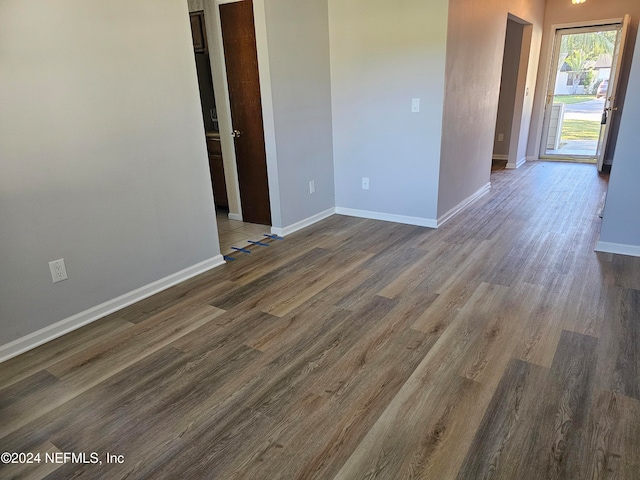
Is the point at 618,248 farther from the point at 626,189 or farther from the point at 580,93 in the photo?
the point at 580,93

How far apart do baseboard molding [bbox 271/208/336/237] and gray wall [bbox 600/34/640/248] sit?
2.48 m

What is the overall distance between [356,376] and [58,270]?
5.78 ft

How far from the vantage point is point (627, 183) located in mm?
3023

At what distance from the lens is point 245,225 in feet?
13.9

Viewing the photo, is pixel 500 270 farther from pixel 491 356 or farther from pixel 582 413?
pixel 582 413

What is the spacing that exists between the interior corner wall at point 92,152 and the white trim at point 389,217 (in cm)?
189

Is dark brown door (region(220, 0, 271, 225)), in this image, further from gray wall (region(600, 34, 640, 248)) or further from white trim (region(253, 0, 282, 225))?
gray wall (region(600, 34, 640, 248))

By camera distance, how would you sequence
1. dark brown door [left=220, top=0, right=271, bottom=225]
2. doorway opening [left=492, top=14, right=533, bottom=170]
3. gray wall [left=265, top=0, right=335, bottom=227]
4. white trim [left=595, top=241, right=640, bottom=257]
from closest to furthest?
white trim [left=595, top=241, right=640, bottom=257]
gray wall [left=265, top=0, right=335, bottom=227]
dark brown door [left=220, top=0, right=271, bottom=225]
doorway opening [left=492, top=14, right=533, bottom=170]

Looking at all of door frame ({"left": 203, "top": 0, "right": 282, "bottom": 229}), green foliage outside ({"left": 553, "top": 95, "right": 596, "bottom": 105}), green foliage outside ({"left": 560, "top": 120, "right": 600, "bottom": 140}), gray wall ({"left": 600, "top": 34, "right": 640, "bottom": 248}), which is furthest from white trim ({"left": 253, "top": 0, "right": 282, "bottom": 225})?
green foliage outside ({"left": 560, "top": 120, "right": 600, "bottom": 140})

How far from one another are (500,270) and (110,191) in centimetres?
269

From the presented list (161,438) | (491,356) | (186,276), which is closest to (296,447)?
(161,438)

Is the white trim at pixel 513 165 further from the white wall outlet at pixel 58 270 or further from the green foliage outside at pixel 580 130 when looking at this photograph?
the white wall outlet at pixel 58 270

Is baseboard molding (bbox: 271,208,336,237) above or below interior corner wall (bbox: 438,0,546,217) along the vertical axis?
below

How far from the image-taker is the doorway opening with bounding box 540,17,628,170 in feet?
20.8
